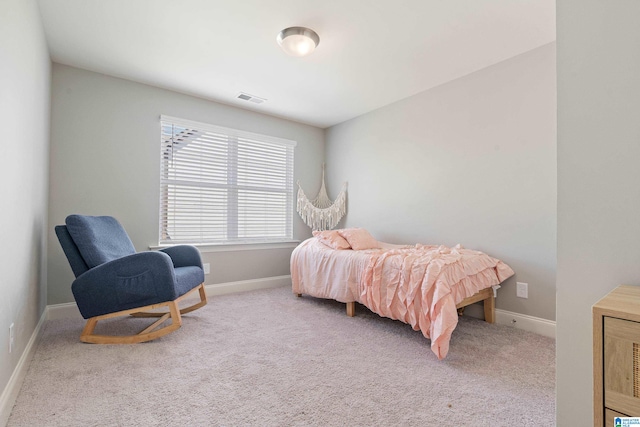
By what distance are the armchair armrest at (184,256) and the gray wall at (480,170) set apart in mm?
2131

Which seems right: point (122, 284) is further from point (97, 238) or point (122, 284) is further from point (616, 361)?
point (616, 361)

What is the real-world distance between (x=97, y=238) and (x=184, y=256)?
2.38 feet

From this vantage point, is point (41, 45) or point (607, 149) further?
point (41, 45)

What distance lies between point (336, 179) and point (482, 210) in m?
2.13

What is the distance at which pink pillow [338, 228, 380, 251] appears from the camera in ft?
10.5

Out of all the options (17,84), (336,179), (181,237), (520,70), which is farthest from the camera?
(336,179)

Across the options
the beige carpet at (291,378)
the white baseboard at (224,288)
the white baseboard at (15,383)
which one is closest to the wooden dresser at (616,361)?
the beige carpet at (291,378)

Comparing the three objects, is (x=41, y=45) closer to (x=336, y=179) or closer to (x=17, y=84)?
(x=17, y=84)

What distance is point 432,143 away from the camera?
329cm

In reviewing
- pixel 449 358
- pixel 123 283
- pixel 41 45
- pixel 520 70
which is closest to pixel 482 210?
pixel 520 70

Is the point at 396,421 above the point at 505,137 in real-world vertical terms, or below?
below

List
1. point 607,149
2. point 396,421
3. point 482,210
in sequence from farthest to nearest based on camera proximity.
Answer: point 482,210
point 396,421
point 607,149

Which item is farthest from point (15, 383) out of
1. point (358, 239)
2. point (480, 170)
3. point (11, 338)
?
point (480, 170)

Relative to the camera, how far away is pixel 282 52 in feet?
8.59
